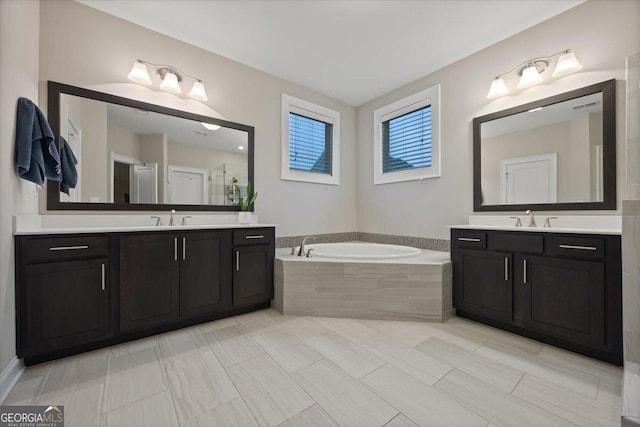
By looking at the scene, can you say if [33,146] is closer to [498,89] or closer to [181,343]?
[181,343]

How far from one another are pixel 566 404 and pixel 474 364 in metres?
0.43

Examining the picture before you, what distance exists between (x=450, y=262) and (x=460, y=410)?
4.45ft

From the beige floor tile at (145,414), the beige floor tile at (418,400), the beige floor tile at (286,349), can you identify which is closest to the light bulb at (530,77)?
the beige floor tile at (418,400)

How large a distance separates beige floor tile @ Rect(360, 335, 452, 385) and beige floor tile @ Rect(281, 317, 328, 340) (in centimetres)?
40

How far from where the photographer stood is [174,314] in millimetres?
2074

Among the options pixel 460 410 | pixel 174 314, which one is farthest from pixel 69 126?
pixel 460 410

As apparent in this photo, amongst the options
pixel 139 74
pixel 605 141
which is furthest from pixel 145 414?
pixel 605 141

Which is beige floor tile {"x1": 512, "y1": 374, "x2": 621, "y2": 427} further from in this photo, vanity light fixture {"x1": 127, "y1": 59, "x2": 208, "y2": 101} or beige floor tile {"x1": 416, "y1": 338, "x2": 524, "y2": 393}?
vanity light fixture {"x1": 127, "y1": 59, "x2": 208, "y2": 101}

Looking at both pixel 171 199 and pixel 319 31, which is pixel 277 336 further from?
pixel 319 31

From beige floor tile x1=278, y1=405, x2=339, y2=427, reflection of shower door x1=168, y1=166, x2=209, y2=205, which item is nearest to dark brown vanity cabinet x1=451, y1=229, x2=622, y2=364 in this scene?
beige floor tile x1=278, y1=405, x2=339, y2=427

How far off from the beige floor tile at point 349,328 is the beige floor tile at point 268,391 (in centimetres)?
64

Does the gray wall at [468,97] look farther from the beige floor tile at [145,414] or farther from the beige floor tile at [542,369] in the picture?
the beige floor tile at [145,414]

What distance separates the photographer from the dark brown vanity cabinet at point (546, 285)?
5.43 ft

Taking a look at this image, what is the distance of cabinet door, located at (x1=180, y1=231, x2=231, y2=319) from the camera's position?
83.8 inches
